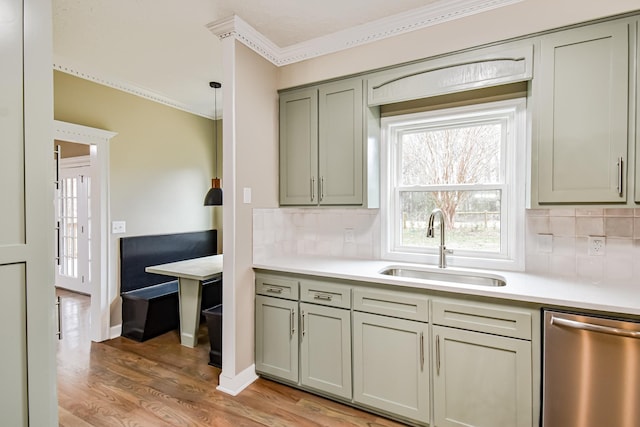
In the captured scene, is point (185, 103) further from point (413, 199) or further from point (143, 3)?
point (413, 199)

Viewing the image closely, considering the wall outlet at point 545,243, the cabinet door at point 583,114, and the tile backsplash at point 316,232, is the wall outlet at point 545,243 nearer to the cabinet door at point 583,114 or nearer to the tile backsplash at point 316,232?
the cabinet door at point 583,114

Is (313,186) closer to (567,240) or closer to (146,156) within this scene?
(567,240)

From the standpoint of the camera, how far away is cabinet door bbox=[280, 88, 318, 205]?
264 centimetres

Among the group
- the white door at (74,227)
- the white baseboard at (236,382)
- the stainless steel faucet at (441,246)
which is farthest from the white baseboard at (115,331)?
the stainless steel faucet at (441,246)

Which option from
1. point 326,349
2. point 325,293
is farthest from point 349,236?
point 326,349

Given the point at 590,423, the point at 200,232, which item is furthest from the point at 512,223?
the point at 200,232

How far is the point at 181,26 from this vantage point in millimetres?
2377

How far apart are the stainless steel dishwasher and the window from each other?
2.38ft

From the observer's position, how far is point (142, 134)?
374 centimetres

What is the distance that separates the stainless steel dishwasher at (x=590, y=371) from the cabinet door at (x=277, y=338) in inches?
60.3

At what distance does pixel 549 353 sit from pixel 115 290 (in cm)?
382

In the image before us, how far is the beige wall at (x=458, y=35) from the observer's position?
1.81 meters

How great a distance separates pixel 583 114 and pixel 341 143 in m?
1.49

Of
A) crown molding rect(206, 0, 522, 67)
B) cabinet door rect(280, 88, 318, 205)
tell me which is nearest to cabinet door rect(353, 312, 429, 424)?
cabinet door rect(280, 88, 318, 205)
